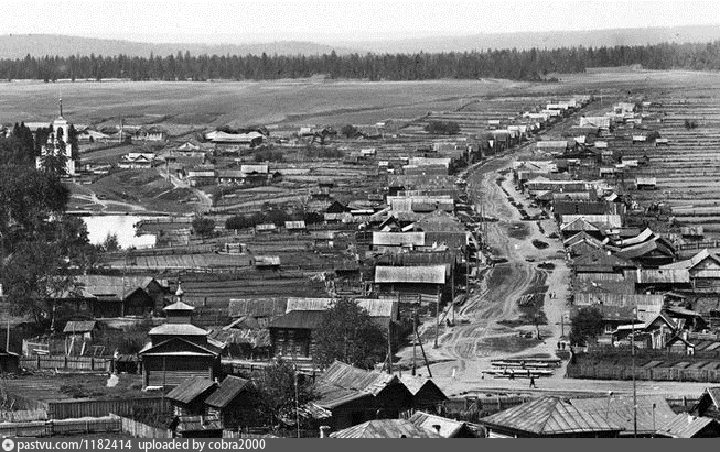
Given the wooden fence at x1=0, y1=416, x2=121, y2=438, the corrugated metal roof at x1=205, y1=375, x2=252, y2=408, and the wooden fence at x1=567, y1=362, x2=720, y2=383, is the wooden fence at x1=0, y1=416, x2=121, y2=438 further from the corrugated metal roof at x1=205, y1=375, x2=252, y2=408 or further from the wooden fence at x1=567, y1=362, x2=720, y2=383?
the wooden fence at x1=567, y1=362, x2=720, y2=383

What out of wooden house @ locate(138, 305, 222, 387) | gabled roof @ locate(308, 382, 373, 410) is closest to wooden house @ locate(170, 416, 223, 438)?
gabled roof @ locate(308, 382, 373, 410)

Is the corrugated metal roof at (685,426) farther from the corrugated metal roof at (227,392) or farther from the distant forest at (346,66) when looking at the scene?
the distant forest at (346,66)

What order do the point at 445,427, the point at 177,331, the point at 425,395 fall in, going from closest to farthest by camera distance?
the point at 445,427 < the point at 425,395 < the point at 177,331

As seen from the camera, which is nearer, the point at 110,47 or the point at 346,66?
the point at 346,66

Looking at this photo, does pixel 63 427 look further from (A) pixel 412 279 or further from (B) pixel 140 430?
(A) pixel 412 279

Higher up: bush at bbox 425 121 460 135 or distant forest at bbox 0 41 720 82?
bush at bbox 425 121 460 135

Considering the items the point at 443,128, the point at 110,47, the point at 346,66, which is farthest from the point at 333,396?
the point at 110,47

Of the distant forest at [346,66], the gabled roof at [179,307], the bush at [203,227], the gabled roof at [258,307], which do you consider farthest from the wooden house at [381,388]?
the distant forest at [346,66]
